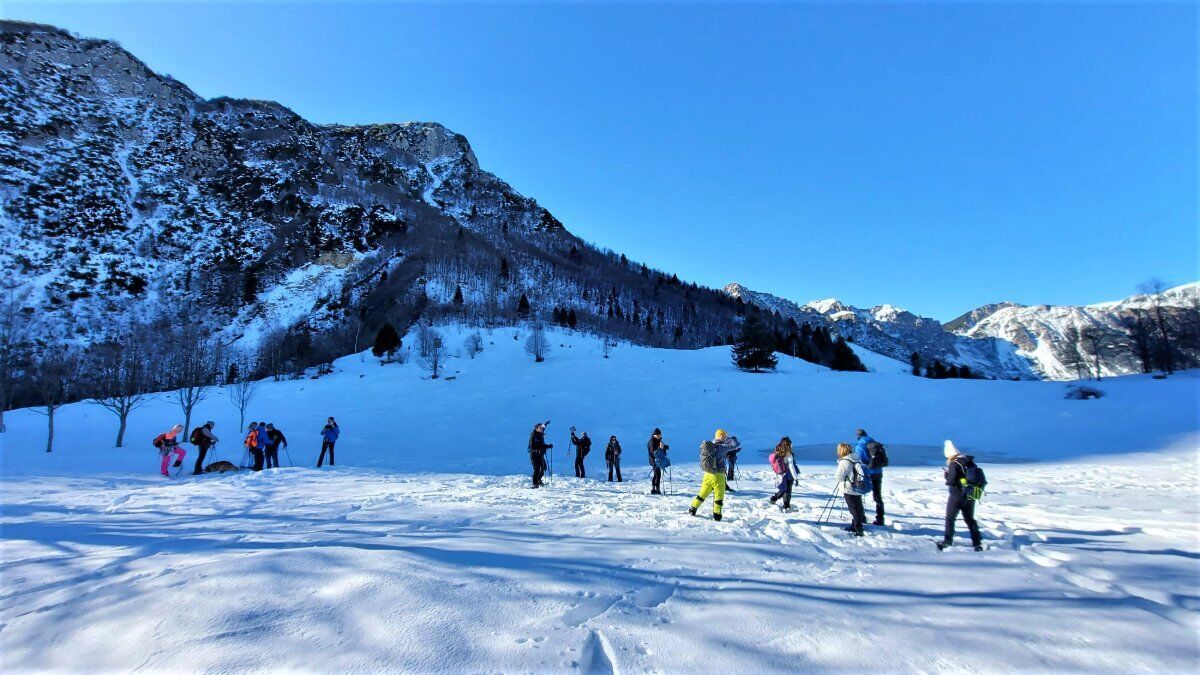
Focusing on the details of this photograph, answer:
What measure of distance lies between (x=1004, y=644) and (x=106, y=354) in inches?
3119

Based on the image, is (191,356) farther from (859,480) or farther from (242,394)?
(859,480)

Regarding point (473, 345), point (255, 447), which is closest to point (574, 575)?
point (255, 447)

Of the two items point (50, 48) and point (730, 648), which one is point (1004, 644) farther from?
point (50, 48)

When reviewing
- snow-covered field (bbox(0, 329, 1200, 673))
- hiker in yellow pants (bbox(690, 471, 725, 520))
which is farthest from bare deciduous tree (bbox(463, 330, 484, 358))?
hiker in yellow pants (bbox(690, 471, 725, 520))

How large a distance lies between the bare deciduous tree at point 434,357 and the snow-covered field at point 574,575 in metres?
22.5

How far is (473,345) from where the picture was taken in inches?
1688

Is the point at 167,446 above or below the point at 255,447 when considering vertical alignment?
above

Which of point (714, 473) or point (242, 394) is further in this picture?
point (242, 394)

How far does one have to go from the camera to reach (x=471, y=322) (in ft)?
182

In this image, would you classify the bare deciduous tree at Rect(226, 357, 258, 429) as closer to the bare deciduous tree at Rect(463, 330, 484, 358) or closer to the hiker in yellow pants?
the bare deciduous tree at Rect(463, 330, 484, 358)

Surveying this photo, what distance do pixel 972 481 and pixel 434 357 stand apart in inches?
1429

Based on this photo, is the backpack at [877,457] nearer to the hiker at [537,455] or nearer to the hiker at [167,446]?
the hiker at [537,455]

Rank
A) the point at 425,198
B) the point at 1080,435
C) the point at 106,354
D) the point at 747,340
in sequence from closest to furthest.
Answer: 1. the point at 1080,435
2. the point at 747,340
3. the point at 106,354
4. the point at 425,198

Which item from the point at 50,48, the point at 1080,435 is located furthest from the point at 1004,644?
the point at 50,48
